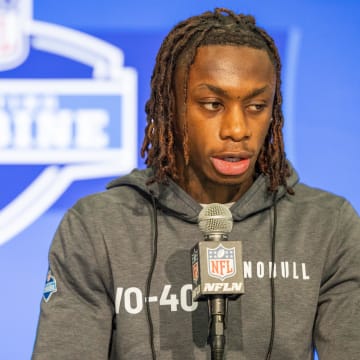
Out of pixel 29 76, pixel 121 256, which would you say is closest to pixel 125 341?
pixel 121 256

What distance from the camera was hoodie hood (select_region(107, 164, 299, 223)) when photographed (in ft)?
6.23

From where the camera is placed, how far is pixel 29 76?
2.50 metres

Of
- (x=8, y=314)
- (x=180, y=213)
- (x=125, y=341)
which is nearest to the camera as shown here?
(x=125, y=341)

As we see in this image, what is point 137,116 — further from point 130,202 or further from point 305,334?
point 305,334

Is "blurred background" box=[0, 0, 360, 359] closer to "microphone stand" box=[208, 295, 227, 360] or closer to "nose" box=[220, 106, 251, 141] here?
"nose" box=[220, 106, 251, 141]

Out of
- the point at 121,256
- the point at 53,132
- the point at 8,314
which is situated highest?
the point at 53,132

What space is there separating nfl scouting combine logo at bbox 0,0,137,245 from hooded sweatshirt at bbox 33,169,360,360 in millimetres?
543

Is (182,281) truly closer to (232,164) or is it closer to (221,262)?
(232,164)

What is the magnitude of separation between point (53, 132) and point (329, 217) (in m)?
0.92

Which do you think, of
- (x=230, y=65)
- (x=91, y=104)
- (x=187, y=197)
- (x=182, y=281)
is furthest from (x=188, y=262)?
(x=91, y=104)

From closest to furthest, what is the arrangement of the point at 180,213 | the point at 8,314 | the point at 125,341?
the point at 125,341 < the point at 180,213 < the point at 8,314

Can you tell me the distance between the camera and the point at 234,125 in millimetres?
1746

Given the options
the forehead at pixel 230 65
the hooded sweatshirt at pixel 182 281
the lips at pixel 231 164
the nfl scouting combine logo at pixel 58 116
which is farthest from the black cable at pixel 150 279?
the nfl scouting combine logo at pixel 58 116

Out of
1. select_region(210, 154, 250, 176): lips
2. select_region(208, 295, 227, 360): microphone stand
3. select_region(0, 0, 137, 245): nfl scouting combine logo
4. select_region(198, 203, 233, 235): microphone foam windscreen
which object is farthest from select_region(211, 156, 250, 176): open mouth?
select_region(0, 0, 137, 245): nfl scouting combine logo
